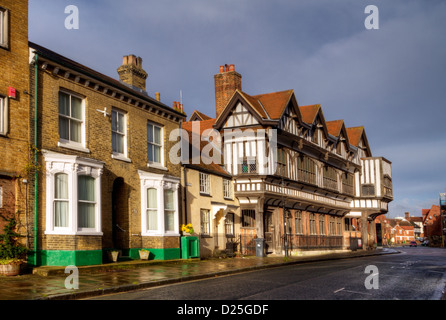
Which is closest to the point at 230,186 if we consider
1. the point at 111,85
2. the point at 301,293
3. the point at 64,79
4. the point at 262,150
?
the point at 262,150

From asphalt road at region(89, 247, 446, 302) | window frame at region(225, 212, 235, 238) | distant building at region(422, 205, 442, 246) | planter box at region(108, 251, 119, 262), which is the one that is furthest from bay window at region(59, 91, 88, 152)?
distant building at region(422, 205, 442, 246)

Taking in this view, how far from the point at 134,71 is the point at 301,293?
19.5 m

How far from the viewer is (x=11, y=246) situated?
15.7m

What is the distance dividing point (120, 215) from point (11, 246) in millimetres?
6617

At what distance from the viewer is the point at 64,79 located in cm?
1870

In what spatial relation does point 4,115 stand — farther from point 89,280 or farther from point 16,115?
point 89,280

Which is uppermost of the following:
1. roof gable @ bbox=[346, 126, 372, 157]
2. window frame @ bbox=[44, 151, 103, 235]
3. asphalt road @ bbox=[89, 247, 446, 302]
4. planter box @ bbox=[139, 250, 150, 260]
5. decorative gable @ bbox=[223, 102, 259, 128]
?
roof gable @ bbox=[346, 126, 372, 157]

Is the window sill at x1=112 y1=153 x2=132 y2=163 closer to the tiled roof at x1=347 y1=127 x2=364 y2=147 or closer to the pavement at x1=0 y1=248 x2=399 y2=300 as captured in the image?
the pavement at x1=0 y1=248 x2=399 y2=300

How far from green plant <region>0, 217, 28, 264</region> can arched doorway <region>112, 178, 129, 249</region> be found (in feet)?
19.0

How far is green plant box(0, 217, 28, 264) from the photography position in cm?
1538

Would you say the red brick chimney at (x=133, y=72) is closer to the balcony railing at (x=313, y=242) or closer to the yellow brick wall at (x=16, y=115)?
the yellow brick wall at (x=16, y=115)
